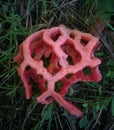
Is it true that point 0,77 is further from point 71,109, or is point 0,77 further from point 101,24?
point 101,24

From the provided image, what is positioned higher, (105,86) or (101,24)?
(101,24)

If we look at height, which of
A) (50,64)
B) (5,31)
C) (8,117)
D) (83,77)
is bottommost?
(8,117)

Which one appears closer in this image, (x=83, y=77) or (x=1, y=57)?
(x=83, y=77)

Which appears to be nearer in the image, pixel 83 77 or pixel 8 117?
pixel 83 77

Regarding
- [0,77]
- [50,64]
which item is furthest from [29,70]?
[0,77]

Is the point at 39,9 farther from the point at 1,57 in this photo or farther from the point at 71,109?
the point at 71,109

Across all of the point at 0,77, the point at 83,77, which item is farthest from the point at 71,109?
the point at 0,77
